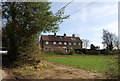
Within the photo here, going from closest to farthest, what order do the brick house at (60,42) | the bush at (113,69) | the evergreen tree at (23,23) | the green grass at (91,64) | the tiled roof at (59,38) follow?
1. the bush at (113,69)
2. the green grass at (91,64)
3. the evergreen tree at (23,23)
4. the brick house at (60,42)
5. the tiled roof at (59,38)

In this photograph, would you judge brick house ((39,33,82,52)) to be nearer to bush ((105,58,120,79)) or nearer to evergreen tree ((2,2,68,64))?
evergreen tree ((2,2,68,64))

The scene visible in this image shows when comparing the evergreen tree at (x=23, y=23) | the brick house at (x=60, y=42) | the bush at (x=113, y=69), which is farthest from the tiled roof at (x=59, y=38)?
the bush at (x=113, y=69)

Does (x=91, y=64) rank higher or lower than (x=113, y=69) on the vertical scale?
lower

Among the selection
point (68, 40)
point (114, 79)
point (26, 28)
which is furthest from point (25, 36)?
point (68, 40)

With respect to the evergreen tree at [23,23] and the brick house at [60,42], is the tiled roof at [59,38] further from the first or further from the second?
the evergreen tree at [23,23]

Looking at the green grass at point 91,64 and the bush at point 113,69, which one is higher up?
the bush at point 113,69

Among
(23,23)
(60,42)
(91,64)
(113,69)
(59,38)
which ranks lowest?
(91,64)

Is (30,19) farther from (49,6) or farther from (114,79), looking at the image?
(114,79)

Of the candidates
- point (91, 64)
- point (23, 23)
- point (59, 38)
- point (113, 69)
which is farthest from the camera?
point (59, 38)

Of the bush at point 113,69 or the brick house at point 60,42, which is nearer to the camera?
the bush at point 113,69

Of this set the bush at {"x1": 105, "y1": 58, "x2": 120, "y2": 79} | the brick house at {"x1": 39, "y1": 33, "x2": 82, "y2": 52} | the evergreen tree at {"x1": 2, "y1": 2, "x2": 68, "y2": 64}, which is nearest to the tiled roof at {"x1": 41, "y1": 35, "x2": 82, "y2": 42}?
the brick house at {"x1": 39, "y1": 33, "x2": 82, "y2": 52}

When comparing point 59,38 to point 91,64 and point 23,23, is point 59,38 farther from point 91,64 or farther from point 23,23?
point 23,23

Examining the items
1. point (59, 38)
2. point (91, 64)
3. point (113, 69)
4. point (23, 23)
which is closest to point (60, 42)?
point (59, 38)

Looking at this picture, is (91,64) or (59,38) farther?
(59,38)
